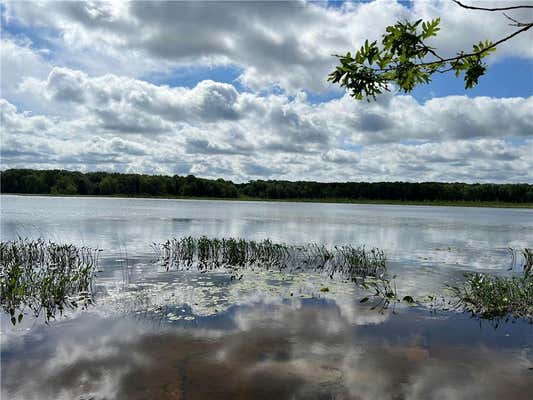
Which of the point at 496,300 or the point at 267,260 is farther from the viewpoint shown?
the point at 267,260

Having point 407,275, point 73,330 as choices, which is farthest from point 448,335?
point 73,330

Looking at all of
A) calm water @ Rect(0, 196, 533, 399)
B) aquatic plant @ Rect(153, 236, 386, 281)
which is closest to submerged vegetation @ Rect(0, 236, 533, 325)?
aquatic plant @ Rect(153, 236, 386, 281)

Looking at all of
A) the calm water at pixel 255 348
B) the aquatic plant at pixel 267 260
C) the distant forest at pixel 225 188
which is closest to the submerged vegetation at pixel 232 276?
the aquatic plant at pixel 267 260

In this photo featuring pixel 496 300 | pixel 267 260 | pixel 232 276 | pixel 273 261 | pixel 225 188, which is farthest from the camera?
pixel 225 188

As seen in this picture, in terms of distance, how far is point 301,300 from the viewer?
13883 mm

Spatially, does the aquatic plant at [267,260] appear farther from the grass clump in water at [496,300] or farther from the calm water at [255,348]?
the grass clump in water at [496,300]

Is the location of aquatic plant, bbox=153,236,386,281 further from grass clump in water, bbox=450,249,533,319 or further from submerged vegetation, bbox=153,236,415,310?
grass clump in water, bbox=450,249,533,319

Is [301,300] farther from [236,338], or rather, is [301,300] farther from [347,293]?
[236,338]

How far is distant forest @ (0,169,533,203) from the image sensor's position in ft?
504

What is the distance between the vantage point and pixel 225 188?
17975 centimetres

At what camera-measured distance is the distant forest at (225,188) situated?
15375 cm

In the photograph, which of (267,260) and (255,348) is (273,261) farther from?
(255,348)

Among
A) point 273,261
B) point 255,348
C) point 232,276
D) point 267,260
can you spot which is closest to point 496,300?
point 255,348

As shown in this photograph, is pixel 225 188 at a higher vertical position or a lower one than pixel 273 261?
higher
